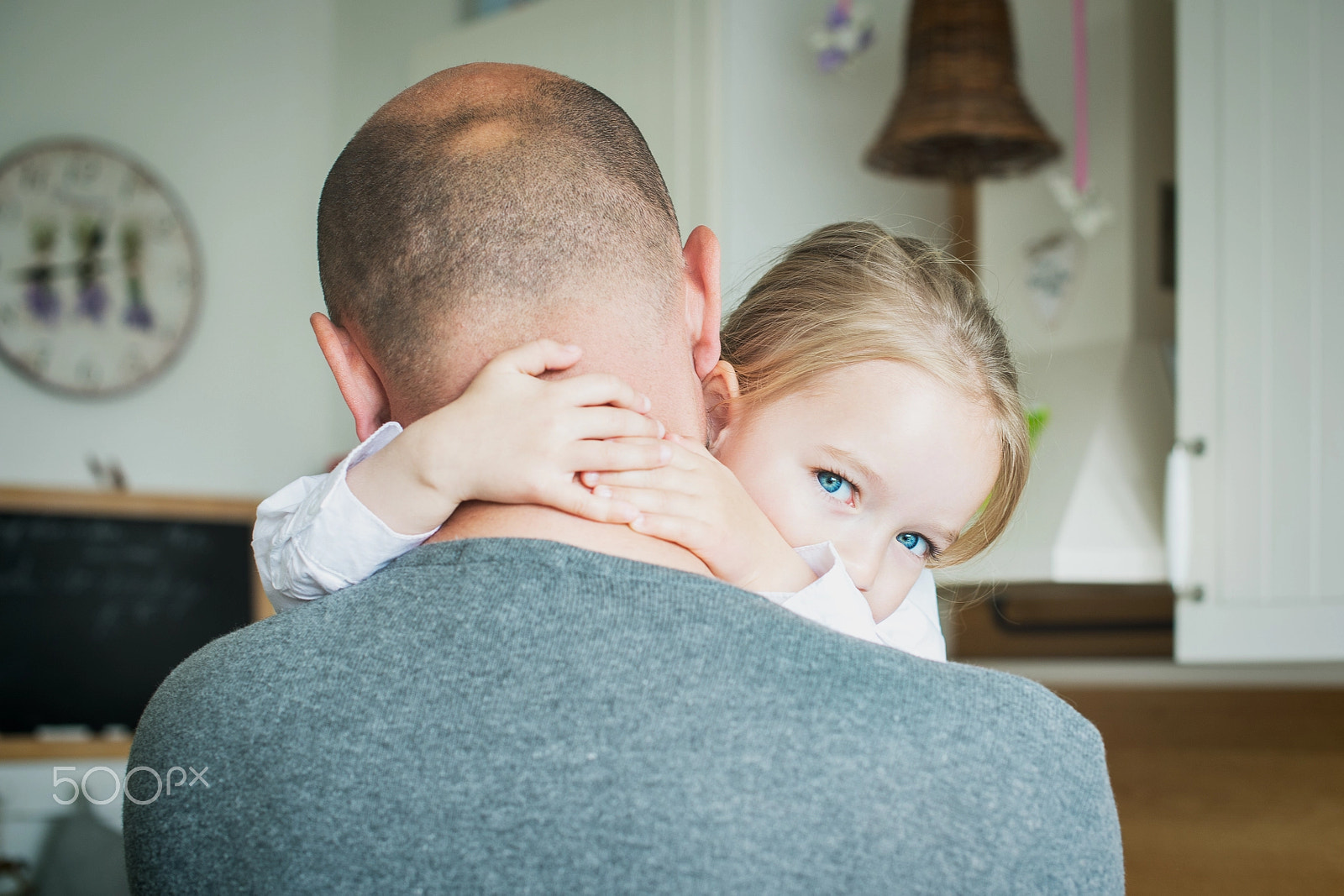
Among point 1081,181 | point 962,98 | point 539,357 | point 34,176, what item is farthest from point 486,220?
point 34,176

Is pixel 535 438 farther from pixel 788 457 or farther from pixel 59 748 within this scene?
pixel 59 748

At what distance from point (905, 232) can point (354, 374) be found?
2201 mm

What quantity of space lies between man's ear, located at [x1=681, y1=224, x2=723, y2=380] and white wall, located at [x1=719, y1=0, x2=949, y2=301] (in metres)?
1.61

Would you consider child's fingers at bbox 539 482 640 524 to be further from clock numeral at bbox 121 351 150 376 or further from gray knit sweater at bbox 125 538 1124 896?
clock numeral at bbox 121 351 150 376

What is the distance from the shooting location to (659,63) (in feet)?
8.34

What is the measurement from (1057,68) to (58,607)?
9.02ft

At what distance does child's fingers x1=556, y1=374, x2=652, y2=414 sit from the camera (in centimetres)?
66

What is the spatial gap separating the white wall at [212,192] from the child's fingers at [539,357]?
2.77 m

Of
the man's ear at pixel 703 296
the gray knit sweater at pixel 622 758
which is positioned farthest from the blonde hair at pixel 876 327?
the gray knit sweater at pixel 622 758

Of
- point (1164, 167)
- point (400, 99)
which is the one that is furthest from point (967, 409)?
point (1164, 167)

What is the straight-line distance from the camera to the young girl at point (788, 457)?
2.21ft

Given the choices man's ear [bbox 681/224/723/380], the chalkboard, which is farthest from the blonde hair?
the chalkboard

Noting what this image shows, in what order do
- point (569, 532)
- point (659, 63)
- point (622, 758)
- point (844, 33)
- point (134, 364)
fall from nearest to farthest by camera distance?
point (622, 758) < point (569, 532) < point (844, 33) < point (659, 63) < point (134, 364)

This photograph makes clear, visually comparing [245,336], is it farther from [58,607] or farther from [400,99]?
[400,99]
